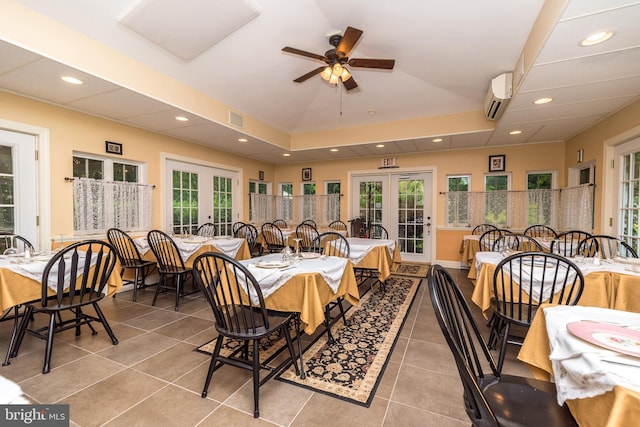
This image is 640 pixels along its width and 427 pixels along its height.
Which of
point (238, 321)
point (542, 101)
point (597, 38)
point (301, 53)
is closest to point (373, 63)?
point (301, 53)

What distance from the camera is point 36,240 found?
3365 mm

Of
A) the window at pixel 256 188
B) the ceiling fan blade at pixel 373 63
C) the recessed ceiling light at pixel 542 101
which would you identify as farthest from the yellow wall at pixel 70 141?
the recessed ceiling light at pixel 542 101

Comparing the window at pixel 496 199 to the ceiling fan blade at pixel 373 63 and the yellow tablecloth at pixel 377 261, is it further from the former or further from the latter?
the ceiling fan blade at pixel 373 63

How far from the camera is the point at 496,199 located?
18.1ft

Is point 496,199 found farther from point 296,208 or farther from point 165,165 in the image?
point 165,165

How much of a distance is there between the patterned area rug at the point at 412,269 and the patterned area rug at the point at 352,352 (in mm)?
1628

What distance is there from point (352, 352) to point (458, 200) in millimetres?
4452

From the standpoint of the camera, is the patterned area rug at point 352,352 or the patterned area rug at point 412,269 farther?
the patterned area rug at point 412,269

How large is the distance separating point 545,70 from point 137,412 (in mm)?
3891

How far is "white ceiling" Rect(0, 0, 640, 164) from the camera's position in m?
2.42

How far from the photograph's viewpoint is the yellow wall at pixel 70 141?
3.26 metres

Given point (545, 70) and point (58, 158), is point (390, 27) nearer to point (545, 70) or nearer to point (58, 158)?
point (545, 70)

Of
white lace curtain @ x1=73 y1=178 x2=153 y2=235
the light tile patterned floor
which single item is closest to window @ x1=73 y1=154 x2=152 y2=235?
white lace curtain @ x1=73 y1=178 x2=153 y2=235

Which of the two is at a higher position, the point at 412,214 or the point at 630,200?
the point at 630,200
